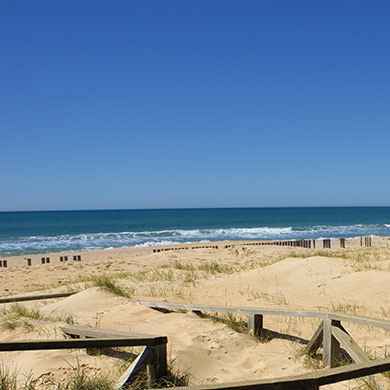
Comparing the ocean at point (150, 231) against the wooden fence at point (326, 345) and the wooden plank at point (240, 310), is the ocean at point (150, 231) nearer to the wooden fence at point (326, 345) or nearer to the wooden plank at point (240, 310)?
the wooden plank at point (240, 310)

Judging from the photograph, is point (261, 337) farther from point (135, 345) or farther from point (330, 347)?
point (135, 345)

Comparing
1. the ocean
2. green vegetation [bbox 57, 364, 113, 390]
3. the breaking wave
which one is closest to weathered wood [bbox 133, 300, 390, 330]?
green vegetation [bbox 57, 364, 113, 390]

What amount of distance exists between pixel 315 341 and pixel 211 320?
6.21 ft

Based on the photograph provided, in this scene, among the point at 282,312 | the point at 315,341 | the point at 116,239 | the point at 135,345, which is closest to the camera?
the point at 135,345

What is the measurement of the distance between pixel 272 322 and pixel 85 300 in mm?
3795

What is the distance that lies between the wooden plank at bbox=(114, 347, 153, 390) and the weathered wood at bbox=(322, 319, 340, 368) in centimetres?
212

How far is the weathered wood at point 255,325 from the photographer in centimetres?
572

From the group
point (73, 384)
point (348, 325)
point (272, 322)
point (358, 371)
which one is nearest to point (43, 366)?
point (73, 384)

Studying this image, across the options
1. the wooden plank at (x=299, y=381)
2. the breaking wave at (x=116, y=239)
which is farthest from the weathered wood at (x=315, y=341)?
the breaking wave at (x=116, y=239)

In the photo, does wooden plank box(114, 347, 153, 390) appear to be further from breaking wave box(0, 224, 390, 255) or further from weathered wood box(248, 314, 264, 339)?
breaking wave box(0, 224, 390, 255)

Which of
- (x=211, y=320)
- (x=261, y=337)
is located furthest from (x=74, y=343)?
(x=211, y=320)

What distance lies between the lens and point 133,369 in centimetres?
360

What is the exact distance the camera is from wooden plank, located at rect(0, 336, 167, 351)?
3.06 m

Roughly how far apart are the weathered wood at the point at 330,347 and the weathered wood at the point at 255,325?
4.28 ft
